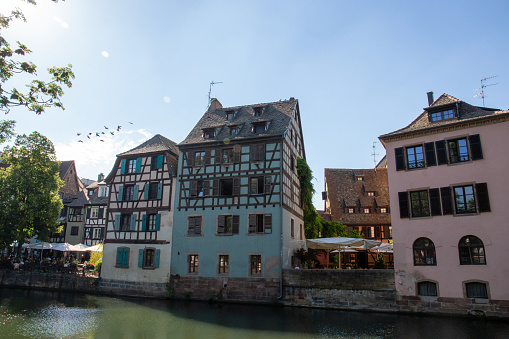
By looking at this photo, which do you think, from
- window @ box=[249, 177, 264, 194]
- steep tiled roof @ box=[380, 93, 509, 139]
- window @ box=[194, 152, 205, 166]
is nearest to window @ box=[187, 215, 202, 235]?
window @ box=[194, 152, 205, 166]

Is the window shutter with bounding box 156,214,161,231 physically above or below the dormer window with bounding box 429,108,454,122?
below

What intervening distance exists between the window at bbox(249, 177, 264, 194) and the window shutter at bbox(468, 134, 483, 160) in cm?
1251

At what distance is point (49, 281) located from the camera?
2902 cm

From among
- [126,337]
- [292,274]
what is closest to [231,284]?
[292,274]

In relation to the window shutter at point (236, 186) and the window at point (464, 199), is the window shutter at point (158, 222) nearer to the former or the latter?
the window shutter at point (236, 186)

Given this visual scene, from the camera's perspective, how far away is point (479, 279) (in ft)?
59.0

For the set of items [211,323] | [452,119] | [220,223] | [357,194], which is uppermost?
[452,119]

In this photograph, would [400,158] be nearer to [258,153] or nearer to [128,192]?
[258,153]

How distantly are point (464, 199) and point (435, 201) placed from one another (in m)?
1.37

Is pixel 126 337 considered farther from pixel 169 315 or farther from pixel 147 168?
pixel 147 168

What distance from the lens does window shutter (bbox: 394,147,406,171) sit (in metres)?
21.4

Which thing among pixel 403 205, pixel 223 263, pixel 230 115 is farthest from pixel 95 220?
pixel 403 205

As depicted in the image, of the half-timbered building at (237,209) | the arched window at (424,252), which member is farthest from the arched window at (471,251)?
the half-timbered building at (237,209)

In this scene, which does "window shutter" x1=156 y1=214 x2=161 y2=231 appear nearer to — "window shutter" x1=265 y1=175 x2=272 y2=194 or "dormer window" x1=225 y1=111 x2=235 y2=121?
"window shutter" x1=265 y1=175 x2=272 y2=194
